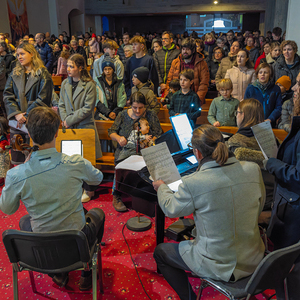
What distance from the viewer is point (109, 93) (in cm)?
434

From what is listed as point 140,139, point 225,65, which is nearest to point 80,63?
point 140,139

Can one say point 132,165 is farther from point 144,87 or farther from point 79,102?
point 144,87

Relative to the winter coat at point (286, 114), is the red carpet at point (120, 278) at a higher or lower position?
lower

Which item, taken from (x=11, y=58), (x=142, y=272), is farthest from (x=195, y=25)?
(x=142, y=272)

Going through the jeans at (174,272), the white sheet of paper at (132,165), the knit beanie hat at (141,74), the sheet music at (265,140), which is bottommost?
the jeans at (174,272)

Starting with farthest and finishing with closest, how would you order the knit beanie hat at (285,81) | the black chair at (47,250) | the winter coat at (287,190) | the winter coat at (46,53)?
the winter coat at (46,53) → the knit beanie hat at (285,81) → the winter coat at (287,190) → the black chair at (47,250)

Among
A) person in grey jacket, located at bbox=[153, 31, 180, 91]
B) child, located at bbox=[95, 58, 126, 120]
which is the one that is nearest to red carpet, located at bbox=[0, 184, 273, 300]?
child, located at bbox=[95, 58, 126, 120]

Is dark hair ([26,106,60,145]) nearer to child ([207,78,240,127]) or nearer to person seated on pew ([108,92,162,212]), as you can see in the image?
person seated on pew ([108,92,162,212])

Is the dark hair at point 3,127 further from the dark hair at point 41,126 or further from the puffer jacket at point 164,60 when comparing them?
the puffer jacket at point 164,60

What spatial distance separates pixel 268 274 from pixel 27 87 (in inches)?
134

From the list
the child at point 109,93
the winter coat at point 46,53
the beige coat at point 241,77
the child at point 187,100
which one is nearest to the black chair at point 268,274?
the child at point 187,100

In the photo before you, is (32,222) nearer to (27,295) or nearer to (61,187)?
(61,187)

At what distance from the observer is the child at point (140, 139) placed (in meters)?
3.35

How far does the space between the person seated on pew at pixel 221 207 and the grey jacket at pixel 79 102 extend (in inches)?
89.7
